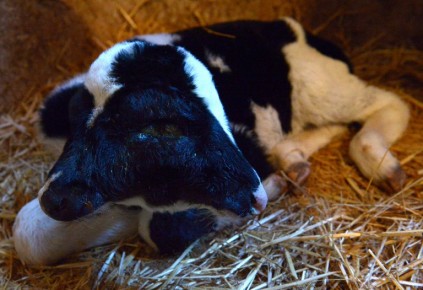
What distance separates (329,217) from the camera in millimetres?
2195

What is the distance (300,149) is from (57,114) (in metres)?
1.20

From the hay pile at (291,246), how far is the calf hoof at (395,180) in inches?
1.4

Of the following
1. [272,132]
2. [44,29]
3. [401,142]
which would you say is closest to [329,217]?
[272,132]

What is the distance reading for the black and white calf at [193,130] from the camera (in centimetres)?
152

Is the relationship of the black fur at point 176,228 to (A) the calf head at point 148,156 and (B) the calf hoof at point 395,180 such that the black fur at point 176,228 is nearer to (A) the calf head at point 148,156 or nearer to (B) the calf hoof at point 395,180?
(A) the calf head at point 148,156

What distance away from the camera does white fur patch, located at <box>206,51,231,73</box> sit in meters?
2.29

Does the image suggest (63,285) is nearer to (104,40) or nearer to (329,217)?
(329,217)

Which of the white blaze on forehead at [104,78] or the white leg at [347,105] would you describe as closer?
the white blaze on forehead at [104,78]

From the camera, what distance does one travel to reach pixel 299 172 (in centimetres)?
242

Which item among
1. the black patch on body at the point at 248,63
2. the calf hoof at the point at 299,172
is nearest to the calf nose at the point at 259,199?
the black patch on body at the point at 248,63

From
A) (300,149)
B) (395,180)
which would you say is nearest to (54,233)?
(300,149)

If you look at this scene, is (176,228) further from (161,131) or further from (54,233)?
(161,131)

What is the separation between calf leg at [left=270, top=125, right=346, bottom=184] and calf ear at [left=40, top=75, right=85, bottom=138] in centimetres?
99

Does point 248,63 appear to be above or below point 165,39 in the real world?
below
